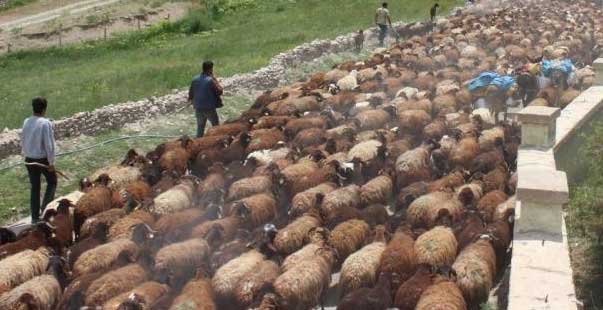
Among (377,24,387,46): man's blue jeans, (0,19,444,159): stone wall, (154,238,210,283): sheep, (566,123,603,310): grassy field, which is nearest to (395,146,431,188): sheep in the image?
(566,123,603,310): grassy field

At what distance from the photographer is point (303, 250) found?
9.07 meters

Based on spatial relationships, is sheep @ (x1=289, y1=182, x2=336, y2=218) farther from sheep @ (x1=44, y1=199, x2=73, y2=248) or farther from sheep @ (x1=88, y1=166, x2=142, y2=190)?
sheep @ (x1=44, y1=199, x2=73, y2=248)

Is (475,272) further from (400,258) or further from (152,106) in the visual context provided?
(152,106)

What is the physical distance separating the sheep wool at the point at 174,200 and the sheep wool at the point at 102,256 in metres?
1.40

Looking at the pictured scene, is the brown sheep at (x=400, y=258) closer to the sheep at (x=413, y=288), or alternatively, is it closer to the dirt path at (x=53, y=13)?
the sheep at (x=413, y=288)

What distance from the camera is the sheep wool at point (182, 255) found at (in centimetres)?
891

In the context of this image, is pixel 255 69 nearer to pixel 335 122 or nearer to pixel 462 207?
pixel 335 122

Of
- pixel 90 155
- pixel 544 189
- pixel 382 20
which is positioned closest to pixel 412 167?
pixel 544 189

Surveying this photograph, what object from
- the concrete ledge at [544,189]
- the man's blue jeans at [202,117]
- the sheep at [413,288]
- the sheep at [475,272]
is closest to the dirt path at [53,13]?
the man's blue jeans at [202,117]

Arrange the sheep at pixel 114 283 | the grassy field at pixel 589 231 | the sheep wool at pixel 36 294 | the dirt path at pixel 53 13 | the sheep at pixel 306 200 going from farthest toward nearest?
1. the dirt path at pixel 53 13
2. the sheep at pixel 306 200
3. the grassy field at pixel 589 231
4. the sheep at pixel 114 283
5. the sheep wool at pixel 36 294

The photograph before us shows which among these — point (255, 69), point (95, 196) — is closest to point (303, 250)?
point (95, 196)

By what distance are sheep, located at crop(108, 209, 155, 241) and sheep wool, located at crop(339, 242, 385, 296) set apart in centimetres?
318

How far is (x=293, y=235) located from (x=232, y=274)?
4.45 feet

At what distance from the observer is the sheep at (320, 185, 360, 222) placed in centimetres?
1046
